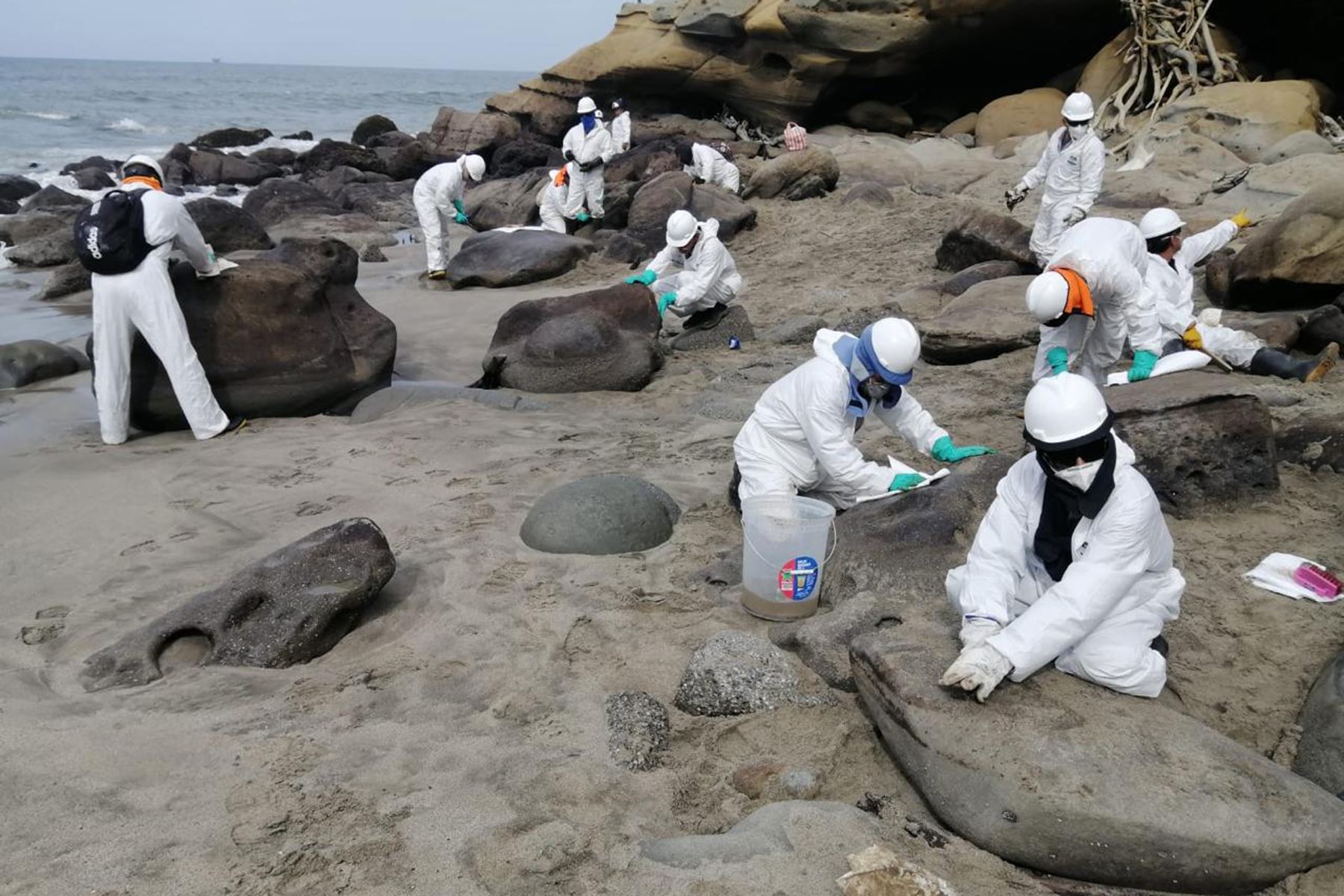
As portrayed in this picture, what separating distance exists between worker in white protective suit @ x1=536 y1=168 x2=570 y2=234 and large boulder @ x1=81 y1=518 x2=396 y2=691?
1028 centimetres

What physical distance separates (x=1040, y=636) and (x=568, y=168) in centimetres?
1206

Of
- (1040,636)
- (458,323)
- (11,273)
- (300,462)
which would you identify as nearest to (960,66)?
(458,323)

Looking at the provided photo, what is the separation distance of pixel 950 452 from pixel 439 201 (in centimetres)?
961

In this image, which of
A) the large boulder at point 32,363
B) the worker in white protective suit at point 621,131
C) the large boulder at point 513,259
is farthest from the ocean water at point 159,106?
the large boulder at point 32,363

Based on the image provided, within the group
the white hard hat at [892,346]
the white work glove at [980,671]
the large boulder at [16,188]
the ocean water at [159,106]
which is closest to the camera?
Result: the white work glove at [980,671]

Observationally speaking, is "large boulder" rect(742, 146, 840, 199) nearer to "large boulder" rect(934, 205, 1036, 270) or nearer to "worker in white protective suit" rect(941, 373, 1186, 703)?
"large boulder" rect(934, 205, 1036, 270)

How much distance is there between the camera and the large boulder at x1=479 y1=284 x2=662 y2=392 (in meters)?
7.70

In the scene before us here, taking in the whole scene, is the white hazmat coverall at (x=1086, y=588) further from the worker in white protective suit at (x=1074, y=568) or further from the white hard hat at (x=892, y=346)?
the white hard hat at (x=892, y=346)

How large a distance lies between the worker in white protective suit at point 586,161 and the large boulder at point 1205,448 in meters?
10.2

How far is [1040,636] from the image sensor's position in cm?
296

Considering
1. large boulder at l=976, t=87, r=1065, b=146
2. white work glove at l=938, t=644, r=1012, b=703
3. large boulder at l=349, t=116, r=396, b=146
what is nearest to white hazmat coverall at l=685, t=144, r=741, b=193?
large boulder at l=976, t=87, r=1065, b=146

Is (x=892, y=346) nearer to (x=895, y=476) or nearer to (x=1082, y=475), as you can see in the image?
(x=895, y=476)

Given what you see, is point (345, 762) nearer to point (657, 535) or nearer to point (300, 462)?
point (657, 535)

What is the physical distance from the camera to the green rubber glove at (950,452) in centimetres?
478
